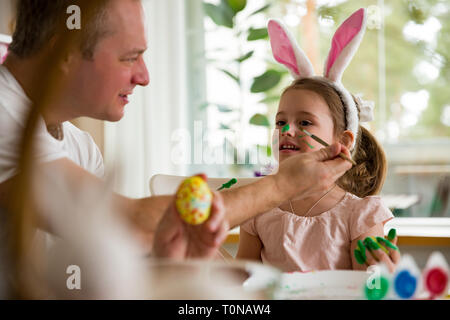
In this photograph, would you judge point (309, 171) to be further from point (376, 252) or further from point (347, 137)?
point (347, 137)

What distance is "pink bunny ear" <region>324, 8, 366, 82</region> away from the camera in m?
0.87

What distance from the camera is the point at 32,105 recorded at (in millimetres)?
295

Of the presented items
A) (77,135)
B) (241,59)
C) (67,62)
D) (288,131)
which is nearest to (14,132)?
(67,62)

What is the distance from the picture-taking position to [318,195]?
101cm

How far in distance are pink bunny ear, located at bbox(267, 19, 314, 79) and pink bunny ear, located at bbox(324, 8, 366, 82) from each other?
0.04 metres

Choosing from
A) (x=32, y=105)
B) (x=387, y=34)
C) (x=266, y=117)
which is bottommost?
(x=32, y=105)

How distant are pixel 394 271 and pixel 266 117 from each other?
1.45 m

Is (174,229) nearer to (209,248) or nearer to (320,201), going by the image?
(209,248)

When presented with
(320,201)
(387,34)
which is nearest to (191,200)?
(320,201)

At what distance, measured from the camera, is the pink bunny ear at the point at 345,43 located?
87cm

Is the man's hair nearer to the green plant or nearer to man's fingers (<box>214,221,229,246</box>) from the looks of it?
man's fingers (<box>214,221,229,246</box>)

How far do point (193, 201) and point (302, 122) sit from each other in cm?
58

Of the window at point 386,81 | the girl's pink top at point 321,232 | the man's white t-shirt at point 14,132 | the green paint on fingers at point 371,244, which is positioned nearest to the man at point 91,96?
the man's white t-shirt at point 14,132

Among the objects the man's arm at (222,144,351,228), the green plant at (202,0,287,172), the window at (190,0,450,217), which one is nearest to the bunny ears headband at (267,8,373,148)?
the man's arm at (222,144,351,228)
